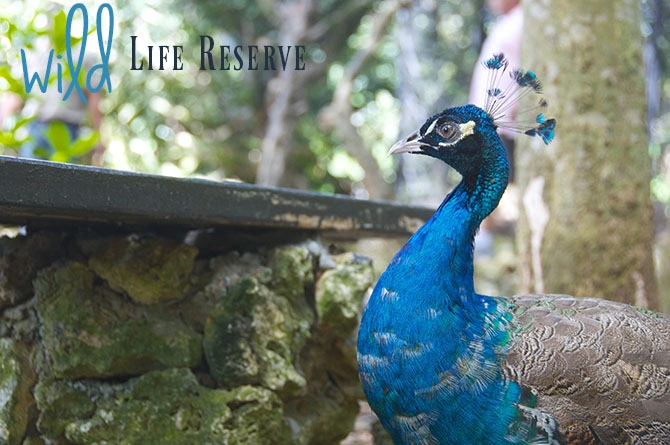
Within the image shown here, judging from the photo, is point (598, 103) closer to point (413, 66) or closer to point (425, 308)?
point (425, 308)

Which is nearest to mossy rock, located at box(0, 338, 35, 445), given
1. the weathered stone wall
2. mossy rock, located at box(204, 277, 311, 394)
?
the weathered stone wall

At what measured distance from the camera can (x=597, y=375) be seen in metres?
1.58

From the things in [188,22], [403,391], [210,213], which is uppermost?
[188,22]

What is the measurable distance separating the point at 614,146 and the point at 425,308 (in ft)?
5.70

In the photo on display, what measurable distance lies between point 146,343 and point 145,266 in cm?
22

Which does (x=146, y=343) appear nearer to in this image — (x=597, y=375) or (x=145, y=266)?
(x=145, y=266)

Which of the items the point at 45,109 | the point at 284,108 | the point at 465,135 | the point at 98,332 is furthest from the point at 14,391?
the point at 284,108

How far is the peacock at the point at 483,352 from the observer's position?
60.8 inches

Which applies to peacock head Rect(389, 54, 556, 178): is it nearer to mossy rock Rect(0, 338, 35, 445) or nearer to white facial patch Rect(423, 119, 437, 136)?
white facial patch Rect(423, 119, 437, 136)

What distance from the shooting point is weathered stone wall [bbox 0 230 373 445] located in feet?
6.03

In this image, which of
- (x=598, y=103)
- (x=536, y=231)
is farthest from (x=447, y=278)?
(x=598, y=103)

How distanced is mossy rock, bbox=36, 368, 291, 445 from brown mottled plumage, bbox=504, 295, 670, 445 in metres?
0.74

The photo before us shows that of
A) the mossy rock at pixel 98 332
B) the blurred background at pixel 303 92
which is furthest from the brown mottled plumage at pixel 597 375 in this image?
the blurred background at pixel 303 92

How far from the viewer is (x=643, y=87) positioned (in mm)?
3076
